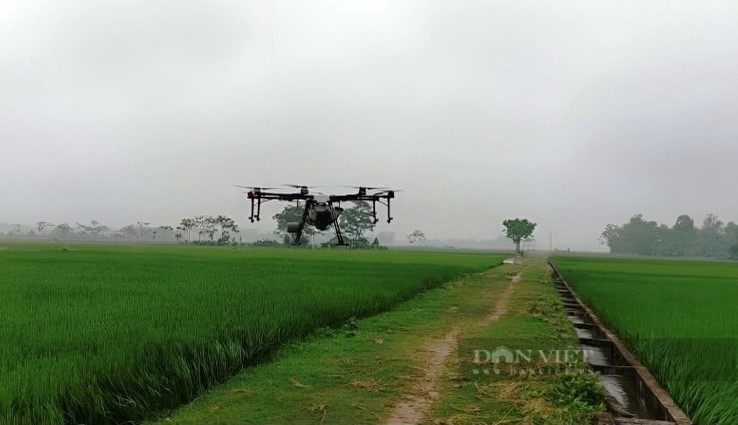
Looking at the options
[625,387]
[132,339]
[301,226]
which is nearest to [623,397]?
[625,387]

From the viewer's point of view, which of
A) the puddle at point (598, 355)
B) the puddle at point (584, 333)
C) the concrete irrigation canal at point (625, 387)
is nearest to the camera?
the concrete irrigation canal at point (625, 387)

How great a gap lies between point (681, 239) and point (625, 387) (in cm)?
17650

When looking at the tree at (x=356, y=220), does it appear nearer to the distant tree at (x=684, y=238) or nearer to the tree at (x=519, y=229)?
the tree at (x=519, y=229)

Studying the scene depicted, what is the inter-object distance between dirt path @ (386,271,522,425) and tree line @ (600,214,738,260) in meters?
167

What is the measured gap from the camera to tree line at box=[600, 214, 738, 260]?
15500 centimetres

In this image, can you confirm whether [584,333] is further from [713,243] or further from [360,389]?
[713,243]

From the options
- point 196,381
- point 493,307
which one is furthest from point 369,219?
point 196,381

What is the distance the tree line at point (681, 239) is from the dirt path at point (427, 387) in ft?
549

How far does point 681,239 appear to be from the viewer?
516 feet

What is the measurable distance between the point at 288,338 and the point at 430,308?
5164mm

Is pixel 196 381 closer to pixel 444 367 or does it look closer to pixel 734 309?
pixel 444 367

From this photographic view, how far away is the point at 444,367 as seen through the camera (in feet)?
19.7

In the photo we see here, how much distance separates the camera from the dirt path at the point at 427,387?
4242mm

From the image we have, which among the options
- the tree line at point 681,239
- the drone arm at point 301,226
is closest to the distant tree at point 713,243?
the tree line at point 681,239
